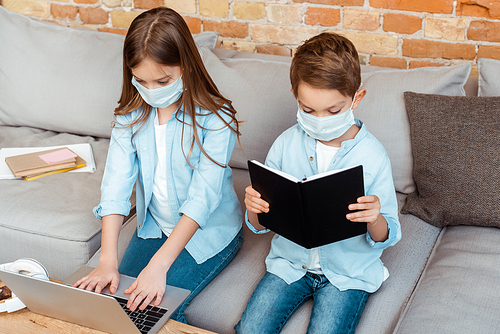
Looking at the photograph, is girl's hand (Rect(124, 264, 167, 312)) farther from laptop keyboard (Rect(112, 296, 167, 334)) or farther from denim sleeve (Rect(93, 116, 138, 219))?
denim sleeve (Rect(93, 116, 138, 219))

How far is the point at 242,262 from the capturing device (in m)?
1.33

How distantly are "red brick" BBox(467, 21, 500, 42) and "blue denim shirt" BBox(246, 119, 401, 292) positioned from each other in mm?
856

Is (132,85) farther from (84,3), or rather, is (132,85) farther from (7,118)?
(84,3)

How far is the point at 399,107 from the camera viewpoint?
57.9 inches

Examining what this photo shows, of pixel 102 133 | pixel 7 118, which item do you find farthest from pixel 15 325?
pixel 7 118

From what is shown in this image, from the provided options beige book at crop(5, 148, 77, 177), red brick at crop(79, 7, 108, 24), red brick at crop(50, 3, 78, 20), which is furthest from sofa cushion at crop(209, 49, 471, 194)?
red brick at crop(50, 3, 78, 20)

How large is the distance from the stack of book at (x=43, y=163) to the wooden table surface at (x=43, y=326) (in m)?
0.76

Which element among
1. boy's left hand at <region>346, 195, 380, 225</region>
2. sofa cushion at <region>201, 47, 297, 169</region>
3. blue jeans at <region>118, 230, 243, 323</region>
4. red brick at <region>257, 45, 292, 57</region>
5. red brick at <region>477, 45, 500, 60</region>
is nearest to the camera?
boy's left hand at <region>346, 195, 380, 225</region>

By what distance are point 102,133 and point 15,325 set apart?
1042 mm

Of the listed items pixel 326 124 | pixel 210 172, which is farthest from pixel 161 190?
pixel 326 124

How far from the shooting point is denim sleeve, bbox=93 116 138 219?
1.29 m

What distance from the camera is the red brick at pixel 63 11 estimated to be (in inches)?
95.4

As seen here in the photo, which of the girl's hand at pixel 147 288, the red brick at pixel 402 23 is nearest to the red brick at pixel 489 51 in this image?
the red brick at pixel 402 23

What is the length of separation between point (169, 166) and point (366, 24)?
1.06 metres
